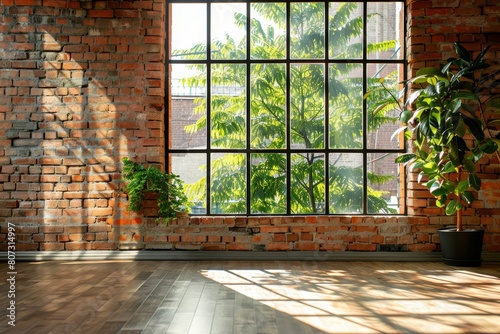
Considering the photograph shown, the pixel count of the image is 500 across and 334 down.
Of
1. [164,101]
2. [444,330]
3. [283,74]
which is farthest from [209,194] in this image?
[444,330]

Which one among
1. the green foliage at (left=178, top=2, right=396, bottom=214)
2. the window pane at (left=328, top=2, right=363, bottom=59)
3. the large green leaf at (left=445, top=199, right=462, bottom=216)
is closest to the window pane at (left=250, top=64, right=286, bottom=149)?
the green foliage at (left=178, top=2, right=396, bottom=214)

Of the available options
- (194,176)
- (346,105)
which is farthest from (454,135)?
(194,176)

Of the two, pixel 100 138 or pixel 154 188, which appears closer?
pixel 154 188

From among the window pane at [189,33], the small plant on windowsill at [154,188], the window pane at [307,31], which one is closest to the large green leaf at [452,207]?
the window pane at [307,31]

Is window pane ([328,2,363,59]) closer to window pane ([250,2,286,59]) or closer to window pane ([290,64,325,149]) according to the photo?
window pane ([290,64,325,149])

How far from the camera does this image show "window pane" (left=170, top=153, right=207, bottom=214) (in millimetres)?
5555

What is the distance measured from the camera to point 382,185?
18.2 feet

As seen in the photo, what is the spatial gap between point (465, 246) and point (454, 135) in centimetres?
105

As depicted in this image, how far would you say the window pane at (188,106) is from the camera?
18.3 feet

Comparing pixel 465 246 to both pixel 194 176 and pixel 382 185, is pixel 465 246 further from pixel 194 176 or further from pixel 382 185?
pixel 194 176

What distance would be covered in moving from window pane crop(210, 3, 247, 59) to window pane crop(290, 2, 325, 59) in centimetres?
52

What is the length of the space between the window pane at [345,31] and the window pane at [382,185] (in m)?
1.10

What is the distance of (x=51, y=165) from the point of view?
5344mm

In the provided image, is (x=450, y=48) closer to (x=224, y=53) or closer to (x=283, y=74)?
(x=283, y=74)
